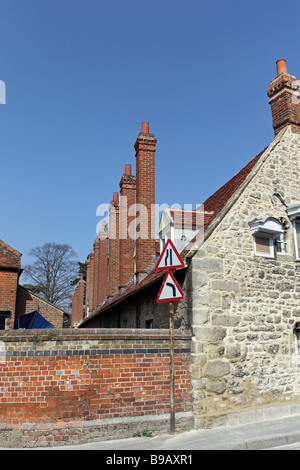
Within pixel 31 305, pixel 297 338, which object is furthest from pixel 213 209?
pixel 31 305

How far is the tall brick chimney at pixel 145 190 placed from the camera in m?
13.4

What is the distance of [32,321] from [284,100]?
12.2 metres

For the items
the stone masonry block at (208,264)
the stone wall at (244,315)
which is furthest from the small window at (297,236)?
the stone masonry block at (208,264)

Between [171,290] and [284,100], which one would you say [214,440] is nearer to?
[171,290]

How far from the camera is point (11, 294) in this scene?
1446 centimetres

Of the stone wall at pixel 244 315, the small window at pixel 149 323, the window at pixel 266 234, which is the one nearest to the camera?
the stone wall at pixel 244 315

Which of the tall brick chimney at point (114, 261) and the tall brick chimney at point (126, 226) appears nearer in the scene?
the tall brick chimney at point (126, 226)

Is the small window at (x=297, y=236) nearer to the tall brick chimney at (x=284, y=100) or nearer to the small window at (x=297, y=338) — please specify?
the small window at (x=297, y=338)

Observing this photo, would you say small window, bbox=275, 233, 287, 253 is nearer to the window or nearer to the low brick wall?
the window

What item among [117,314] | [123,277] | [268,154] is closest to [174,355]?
[268,154]

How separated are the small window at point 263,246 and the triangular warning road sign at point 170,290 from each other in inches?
115

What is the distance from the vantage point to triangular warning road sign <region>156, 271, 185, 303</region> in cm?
651

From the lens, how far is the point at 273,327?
28.0ft
